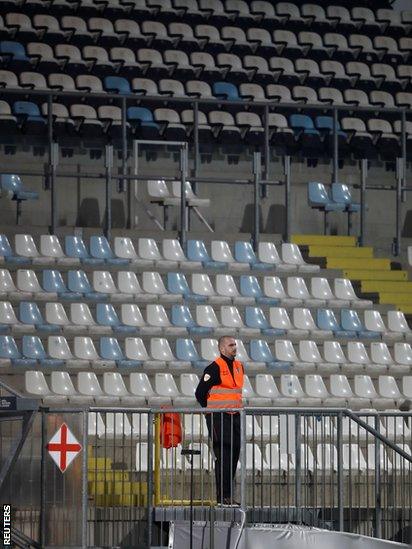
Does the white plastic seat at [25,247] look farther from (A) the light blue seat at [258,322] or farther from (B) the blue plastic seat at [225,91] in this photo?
(B) the blue plastic seat at [225,91]

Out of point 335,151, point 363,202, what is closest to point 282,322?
point 363,202

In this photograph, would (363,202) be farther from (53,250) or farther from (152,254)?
(53,250)

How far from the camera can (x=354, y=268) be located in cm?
2111

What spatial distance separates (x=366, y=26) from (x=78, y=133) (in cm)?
621

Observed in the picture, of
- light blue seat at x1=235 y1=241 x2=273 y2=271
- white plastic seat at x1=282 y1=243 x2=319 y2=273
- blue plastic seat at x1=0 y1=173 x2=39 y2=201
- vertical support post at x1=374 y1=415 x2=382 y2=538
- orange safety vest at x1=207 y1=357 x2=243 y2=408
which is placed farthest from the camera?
white plastic seat at x1=282 y1=243 x2=319 y2=273

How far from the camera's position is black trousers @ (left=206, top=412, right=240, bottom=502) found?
43.8ft

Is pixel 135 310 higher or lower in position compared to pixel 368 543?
higher

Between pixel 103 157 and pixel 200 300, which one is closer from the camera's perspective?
pixel 200 300

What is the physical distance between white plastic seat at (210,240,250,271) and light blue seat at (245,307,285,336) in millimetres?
713

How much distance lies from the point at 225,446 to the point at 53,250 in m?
6.58

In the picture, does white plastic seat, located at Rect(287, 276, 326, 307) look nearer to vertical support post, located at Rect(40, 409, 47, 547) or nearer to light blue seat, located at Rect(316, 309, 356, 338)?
light blue seat, located at Rect(316, 309, 356, 338)

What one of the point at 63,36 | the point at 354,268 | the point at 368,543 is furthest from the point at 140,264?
the point at 368,543

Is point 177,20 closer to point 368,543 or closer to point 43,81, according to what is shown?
point 43,81

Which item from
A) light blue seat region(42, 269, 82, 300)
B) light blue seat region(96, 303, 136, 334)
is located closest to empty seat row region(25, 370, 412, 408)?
light blue seat region(96, 303, 136, 334)
